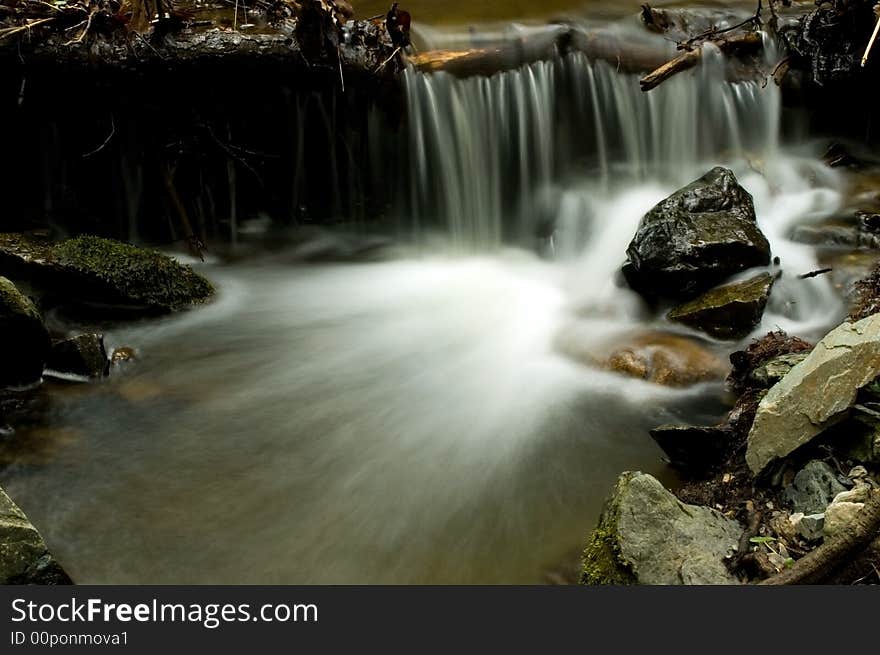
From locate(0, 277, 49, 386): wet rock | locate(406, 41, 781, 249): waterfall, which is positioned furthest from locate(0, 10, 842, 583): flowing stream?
locate(0, 277, 49, 386): wet rock

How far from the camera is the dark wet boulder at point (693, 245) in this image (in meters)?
5.81

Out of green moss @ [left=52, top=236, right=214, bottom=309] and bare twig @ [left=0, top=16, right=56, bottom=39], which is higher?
bare twig @ [left=0, top=16, right=56, bottom=39]

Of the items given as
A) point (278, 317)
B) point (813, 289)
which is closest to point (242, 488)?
point (278, 317)

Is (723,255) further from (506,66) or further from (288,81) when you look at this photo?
(288,81)

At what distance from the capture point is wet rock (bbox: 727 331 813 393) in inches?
170

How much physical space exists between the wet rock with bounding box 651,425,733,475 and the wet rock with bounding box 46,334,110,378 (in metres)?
3.82

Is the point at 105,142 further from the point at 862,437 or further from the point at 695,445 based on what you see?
the point at 862,437

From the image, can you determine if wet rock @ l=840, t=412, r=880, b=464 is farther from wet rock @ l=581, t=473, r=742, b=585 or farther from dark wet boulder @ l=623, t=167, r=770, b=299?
dark wet boulder @ l=623, t=167, r=770, b=299

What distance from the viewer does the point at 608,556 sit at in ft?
9.50

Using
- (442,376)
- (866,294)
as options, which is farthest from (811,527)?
(866,294)

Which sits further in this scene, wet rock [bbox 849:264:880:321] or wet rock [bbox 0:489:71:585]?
wet rock [bbox 849:264:880:321]

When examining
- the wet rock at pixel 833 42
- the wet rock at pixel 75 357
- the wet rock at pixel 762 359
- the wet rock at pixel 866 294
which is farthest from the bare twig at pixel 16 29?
the wet rock at pixel 833 42

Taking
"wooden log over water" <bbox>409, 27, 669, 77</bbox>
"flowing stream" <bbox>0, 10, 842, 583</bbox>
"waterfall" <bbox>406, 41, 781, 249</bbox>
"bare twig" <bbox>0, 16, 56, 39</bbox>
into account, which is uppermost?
"bare twig" <bbox>0, 16, 56, 39</bbox>

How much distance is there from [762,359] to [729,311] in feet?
2.78
